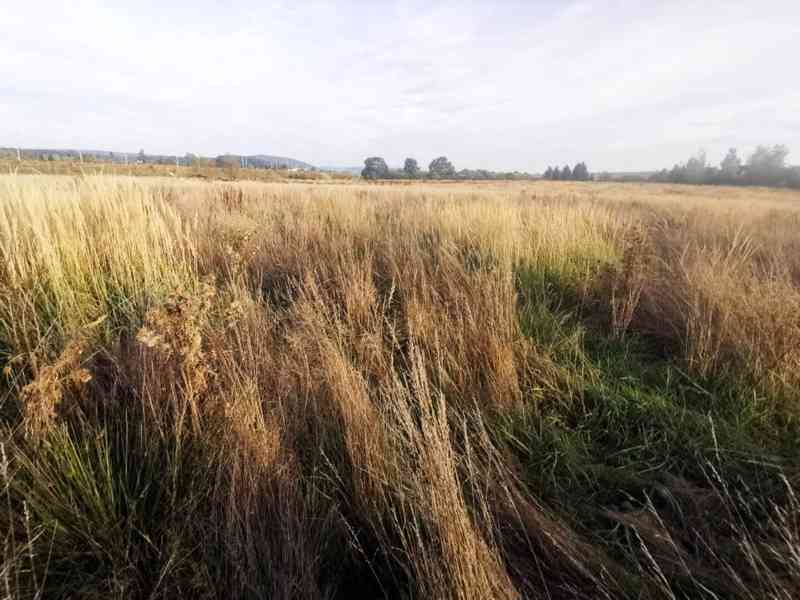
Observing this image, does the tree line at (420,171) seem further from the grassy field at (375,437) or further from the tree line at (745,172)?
the grassy field at (375,437)

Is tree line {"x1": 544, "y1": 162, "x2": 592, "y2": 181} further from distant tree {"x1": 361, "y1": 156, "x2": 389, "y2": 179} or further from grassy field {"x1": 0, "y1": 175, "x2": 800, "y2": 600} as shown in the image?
grassy field {"x1": 0, "y1": 175, "x2": 800, "y2": 600}

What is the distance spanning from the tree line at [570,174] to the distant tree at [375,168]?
119ft

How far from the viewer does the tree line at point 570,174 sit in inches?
3061

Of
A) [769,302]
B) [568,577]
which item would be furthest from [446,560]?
[769,302]

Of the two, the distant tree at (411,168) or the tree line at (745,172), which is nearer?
the tree line at (745,172)

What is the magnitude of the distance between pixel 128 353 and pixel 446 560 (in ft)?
5.82

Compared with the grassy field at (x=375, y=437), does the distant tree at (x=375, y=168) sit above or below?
above

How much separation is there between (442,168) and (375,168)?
53.3ft

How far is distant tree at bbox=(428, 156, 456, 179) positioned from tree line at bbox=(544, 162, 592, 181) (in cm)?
2177

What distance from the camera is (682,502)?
4.85 ft

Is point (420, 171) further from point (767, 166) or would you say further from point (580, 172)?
point (767, 166)

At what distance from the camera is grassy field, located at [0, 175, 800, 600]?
1.09m

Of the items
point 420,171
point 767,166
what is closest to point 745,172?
point 767,166

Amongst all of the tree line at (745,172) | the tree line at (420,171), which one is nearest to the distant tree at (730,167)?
the tree line at (745,172)
